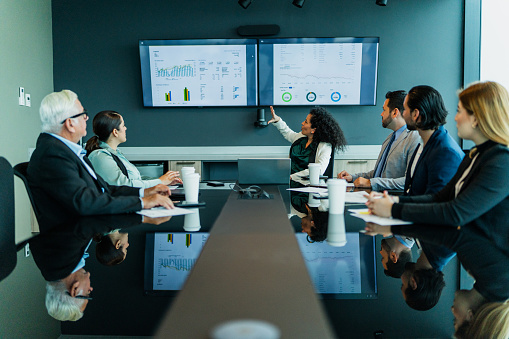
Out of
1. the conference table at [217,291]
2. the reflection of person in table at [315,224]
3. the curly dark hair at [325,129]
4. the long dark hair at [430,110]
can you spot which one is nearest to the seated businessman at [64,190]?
the conference table at [217,291]

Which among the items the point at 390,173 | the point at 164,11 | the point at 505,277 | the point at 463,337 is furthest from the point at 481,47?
the point at 463,337

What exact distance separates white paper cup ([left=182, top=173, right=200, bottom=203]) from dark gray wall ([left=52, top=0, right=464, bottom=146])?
9.92 feet

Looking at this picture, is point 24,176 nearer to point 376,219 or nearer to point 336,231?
point 336,231

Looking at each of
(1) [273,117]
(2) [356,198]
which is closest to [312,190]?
(2) [356,198]

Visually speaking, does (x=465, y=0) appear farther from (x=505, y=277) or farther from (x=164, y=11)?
(x=505, y=277)

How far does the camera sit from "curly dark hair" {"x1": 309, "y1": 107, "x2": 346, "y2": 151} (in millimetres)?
3926

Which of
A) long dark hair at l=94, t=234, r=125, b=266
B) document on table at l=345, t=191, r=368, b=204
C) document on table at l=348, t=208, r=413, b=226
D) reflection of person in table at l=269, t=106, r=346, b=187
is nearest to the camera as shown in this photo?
long dark hair at l=94, t=234, r=125, b=266

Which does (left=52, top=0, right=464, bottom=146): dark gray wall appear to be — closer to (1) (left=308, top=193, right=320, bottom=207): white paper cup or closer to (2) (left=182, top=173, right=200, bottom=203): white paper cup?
(1) (left=308, top=193, right=320, bottom=207): white paper cup

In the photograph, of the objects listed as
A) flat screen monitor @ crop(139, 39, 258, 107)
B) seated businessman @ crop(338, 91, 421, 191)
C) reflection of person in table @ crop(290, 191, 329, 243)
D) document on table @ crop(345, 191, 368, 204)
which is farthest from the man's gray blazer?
flat screen monitor @ crop(139, 39, 258, 107)

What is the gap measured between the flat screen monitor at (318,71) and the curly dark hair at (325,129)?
2.38 ft

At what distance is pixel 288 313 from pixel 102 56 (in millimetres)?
4769

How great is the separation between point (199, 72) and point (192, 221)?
3502mm

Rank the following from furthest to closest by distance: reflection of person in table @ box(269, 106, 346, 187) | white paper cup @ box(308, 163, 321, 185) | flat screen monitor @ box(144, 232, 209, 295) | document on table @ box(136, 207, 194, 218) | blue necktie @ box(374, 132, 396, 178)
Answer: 1. reflection of person in table @ box(269, 106, 346, 187)
2. blue necktie @ box(374, 132, 396, 178)
3. white paper cup @ box(308, 163, 321, 185)
4. document on table @ box(136, 207, 194, 218)
5. flat screen monitor @ box(144, 232, 209, 295)

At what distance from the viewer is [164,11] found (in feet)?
15.4
